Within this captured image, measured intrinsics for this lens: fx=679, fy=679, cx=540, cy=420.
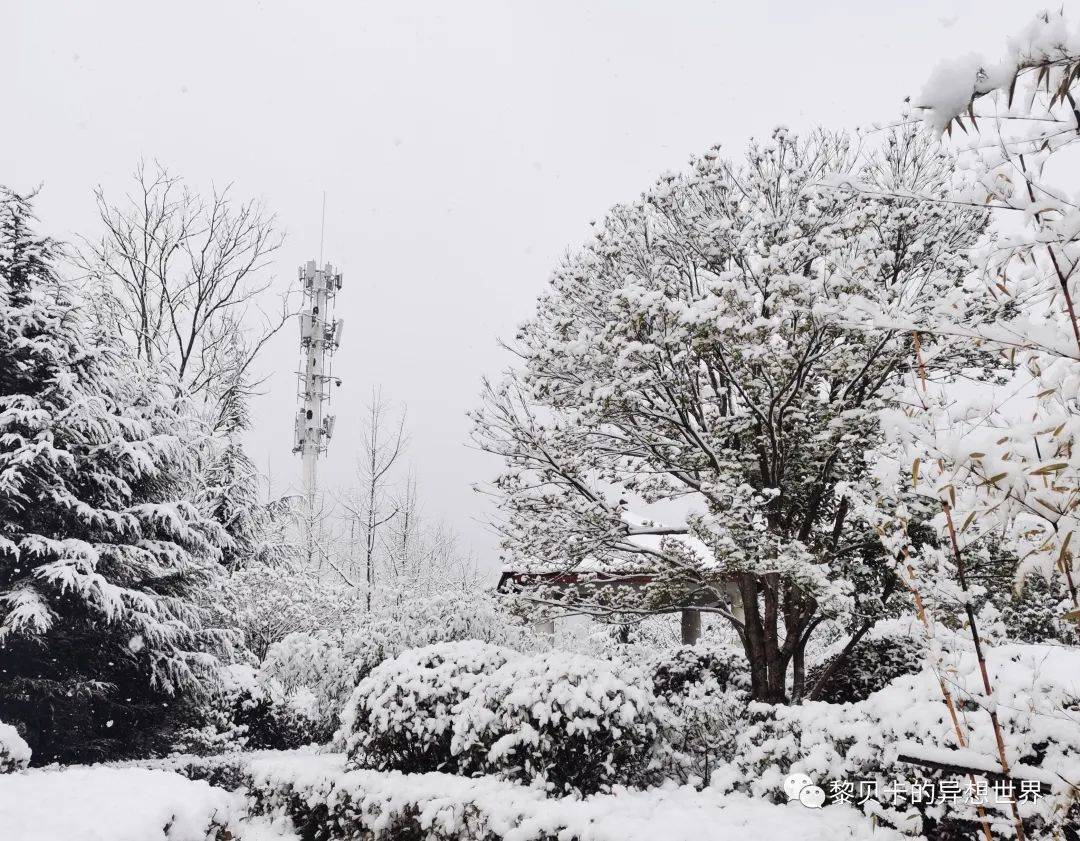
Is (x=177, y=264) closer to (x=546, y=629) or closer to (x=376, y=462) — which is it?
(x=376, y=462)

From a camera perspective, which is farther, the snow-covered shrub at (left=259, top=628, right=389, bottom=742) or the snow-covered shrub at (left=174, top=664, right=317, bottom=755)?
the snow-covered shrub at (left=174, top=664, right=317, bottom=755)

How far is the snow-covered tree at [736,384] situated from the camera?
5.94 meters

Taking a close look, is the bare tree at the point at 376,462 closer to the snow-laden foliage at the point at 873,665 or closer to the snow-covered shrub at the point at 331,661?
the snow-covered shrub at the point at 331,661

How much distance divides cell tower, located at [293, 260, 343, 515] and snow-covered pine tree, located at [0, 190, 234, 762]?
10.1 metres

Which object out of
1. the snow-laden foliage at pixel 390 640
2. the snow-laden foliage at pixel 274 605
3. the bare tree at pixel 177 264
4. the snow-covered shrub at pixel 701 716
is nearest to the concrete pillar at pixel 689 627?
the snow-laden foliage at pixel 390 640

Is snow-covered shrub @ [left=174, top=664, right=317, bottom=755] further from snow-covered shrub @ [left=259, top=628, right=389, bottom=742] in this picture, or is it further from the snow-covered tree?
the snow-covered tree

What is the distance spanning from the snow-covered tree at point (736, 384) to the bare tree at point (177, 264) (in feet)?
31.8

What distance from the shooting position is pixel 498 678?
6164mm

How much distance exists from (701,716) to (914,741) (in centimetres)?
237

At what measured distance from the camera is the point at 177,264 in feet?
49.3

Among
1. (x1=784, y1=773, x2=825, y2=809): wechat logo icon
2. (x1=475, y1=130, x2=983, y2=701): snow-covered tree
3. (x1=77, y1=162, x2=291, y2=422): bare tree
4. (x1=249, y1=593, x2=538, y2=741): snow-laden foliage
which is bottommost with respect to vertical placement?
(x1=784, y1=773, x2=825, y2=809): wechat logo icon

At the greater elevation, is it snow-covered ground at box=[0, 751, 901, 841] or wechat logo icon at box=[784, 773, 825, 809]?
wechat logo icon at box=[784, 773, 825, 809]

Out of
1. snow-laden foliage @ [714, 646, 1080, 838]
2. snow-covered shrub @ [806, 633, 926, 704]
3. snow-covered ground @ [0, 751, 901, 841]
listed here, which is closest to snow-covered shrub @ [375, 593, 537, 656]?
snow-covered ground @ [0, 751, 901, 841]

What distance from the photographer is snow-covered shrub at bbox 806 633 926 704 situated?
304 inches
